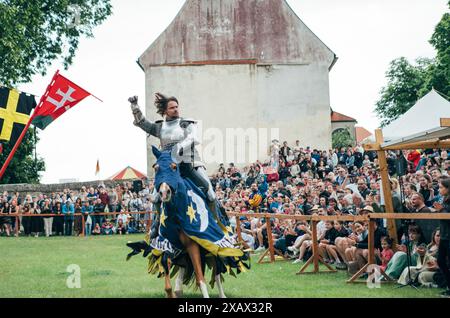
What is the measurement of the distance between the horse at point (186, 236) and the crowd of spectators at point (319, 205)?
2900mm

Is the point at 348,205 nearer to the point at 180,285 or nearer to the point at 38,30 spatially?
the point at 180,285

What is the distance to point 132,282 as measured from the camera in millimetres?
10781

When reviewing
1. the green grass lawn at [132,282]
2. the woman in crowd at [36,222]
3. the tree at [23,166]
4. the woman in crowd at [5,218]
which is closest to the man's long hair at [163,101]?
the green grass lawn at [132,282]

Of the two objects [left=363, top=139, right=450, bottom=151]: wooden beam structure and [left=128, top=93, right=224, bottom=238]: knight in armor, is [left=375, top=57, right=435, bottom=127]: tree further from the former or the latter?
[left=128, top=93, right=224, bottom=238]: knight in armor

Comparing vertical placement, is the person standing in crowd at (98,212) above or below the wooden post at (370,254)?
above

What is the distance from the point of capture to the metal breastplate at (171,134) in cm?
869

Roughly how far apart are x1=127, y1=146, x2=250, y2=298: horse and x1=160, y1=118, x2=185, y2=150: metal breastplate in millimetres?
342

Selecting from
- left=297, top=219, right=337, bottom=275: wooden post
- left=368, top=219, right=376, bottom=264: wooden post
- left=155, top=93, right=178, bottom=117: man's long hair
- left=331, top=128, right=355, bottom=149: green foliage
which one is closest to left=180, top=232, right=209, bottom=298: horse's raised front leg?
left=155, top=93, right=178, bottom=117: man's long hair

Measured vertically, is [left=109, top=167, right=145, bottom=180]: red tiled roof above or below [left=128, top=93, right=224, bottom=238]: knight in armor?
above

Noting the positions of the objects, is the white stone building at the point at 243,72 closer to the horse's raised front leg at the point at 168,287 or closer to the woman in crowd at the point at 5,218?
the woman in crowd at the point at 5,218

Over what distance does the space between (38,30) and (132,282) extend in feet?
76.2

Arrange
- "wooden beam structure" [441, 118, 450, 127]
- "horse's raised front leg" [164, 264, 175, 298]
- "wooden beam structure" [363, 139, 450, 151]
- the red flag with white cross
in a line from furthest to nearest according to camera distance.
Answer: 1. the red flag with white cross
2. "wooden beam structure" [363, 139, 450, 151]
3. "wooden beam structure" [441, 118, 450, 127]
4. "horse's raised front leg" [164, 264, 175, 298]

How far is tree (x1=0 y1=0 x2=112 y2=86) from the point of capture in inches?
1059

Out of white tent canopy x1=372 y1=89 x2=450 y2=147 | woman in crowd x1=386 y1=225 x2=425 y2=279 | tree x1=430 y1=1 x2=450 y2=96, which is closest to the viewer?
woman in crowd x1=386 y1=225 x2=425 y2=279
